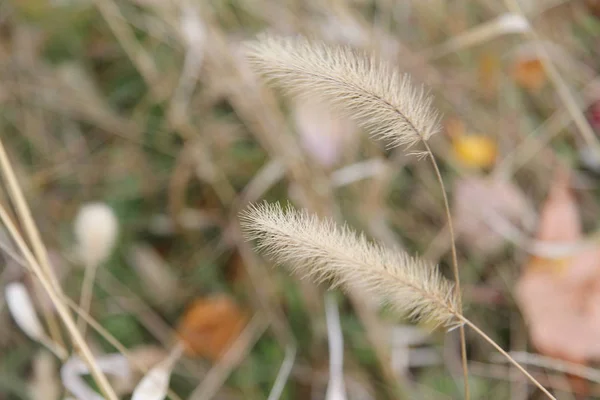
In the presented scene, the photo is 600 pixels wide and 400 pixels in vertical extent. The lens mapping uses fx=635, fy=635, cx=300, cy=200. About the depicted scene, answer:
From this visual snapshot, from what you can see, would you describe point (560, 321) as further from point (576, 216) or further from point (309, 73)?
point (309, 73)

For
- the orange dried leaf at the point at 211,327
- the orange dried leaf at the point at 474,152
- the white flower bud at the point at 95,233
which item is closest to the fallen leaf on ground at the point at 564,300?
the orange dried leaf at the point at 474,152

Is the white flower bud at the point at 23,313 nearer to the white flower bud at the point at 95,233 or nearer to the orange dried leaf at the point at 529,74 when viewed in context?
the white flower bud at the point at 95,233

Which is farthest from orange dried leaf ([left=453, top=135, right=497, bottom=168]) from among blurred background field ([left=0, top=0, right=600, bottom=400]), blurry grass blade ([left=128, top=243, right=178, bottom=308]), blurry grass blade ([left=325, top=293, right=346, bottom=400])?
blurry grass blade ([left=128, top=243, right=178, bottom=308])

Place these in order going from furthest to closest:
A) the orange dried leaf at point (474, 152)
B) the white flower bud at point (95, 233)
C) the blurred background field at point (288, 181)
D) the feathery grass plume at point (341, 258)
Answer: the orange dried leaf at point (474, 152)
the blurred background field at point (288, 181)
the white flower bud at point (95, 233)
the feathery grass plume at point (341, 258)

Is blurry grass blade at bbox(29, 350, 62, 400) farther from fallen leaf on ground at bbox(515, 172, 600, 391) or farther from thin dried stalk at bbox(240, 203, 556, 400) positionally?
fallen leaf on ground at bbox(515, 172, 600, 391)

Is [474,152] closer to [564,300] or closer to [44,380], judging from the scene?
[564,300]

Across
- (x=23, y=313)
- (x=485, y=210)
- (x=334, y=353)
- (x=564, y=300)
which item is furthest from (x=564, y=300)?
(x=23, y=313)
